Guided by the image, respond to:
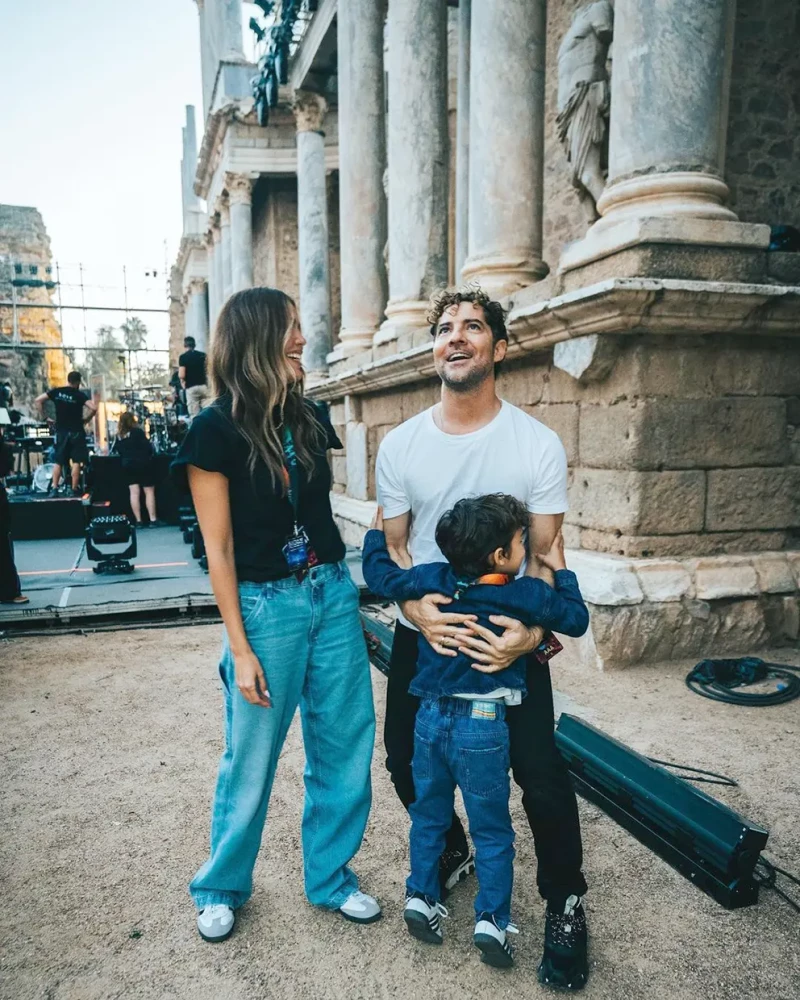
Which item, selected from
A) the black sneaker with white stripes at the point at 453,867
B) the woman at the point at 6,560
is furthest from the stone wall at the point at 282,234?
the black sneaker with white stripes at the point at 453,867

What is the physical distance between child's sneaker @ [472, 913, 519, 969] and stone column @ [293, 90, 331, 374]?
35.9 feet

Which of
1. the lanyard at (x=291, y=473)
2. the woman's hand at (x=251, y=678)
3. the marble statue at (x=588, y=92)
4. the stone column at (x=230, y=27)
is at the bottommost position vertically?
the woman's hand at (x=251, y=678)

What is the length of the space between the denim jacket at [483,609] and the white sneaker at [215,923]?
872 mm

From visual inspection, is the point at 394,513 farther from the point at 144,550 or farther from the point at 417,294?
the point at 144,550

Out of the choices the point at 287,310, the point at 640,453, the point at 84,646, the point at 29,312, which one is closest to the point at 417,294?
the point at 640,453

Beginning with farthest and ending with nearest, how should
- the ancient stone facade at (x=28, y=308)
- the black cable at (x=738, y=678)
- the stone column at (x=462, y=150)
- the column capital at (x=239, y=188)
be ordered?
the ancient stone facade at (x=28, y=308) < the column capital at (x=239, y=188) < the stone column at (x=462, y=150) < the black cable at (x=738, y=678)

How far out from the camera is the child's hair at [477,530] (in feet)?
6.18

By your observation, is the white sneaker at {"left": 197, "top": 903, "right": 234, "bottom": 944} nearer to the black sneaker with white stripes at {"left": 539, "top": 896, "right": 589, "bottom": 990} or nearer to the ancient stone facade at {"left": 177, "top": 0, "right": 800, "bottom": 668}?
the black sneaker with white stripes at {"left": 539, "top": 896, "right": 589, "bottom": 990}

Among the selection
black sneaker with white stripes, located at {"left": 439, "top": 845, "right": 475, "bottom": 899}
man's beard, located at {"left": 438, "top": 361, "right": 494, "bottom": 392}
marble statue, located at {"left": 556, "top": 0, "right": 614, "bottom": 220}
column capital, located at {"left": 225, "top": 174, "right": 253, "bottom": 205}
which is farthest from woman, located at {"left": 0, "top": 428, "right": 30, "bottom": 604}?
column capital, located at {"left": 225, "top": 174, "right": 253, "bottom": 205}

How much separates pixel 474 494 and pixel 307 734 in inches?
36.0

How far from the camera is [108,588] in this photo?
6.51 metres

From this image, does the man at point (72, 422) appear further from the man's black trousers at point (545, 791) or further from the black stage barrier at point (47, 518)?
the man's black trousers at point (545, 791)

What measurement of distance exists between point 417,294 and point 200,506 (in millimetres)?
6300

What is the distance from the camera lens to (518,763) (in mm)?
1981
